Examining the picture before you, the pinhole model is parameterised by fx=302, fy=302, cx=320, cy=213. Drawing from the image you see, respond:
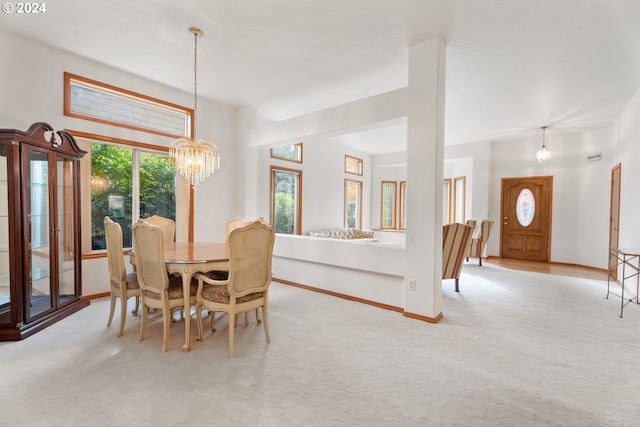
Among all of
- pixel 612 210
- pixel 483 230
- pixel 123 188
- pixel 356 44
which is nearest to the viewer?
pixel 356 44

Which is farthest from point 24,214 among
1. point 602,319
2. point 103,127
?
point 602,319

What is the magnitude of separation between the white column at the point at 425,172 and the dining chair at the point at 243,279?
1612 millimetres

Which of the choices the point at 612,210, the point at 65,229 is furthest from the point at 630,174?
the point at 65,229

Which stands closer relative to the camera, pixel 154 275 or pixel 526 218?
pixel 154 275

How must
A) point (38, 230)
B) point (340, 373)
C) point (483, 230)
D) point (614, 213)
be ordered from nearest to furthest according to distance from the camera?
point (340, 373), point (38, 230), point (614, 213), point (483, 230)

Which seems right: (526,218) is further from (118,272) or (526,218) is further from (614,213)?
(118,272)

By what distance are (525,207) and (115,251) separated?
8066 millimetres

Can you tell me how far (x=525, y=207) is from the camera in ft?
23.5

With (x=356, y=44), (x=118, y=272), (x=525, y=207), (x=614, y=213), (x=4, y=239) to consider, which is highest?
(x=356, y=44)

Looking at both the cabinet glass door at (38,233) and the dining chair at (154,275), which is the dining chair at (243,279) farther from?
the cabinet glass door at (38,233)

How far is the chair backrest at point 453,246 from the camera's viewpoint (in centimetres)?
398

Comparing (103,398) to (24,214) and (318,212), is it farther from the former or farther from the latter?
(318,212)

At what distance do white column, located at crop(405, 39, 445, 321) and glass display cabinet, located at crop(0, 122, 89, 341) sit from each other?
3739 mm

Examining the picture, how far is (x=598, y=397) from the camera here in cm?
194
